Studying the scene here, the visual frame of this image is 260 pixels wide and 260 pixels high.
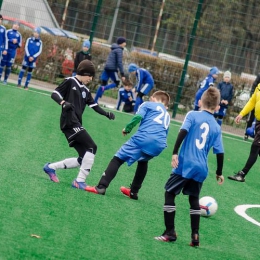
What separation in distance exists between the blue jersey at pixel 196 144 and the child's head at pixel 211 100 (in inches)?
2.6

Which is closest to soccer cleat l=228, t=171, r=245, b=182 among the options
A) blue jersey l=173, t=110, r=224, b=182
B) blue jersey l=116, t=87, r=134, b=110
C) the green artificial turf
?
the green artificial turf


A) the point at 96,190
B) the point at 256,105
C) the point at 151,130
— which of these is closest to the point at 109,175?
the point at 96,190

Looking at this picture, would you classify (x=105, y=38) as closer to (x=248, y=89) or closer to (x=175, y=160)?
(x=248, y=89)

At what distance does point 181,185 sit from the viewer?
791 cm

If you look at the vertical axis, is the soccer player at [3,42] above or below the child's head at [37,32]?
below

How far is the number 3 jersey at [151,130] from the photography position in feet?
31.4

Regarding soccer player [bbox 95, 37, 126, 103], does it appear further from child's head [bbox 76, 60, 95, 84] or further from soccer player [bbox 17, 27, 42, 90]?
child's head [bbox 76, 60, 95, 84]

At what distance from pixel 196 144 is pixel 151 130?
173cm

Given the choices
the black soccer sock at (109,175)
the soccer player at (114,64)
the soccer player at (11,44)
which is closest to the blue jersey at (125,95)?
the soccer player at (114,64)

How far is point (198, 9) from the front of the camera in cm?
2308

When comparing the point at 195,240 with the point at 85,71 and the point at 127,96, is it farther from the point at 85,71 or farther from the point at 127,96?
the point at 127,96

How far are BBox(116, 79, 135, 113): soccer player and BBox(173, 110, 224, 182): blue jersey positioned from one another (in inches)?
555

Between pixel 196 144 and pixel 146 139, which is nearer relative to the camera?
pixel 196 144

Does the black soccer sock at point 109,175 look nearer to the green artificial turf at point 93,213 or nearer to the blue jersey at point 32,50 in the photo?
the green artificial turf at point 93,213
